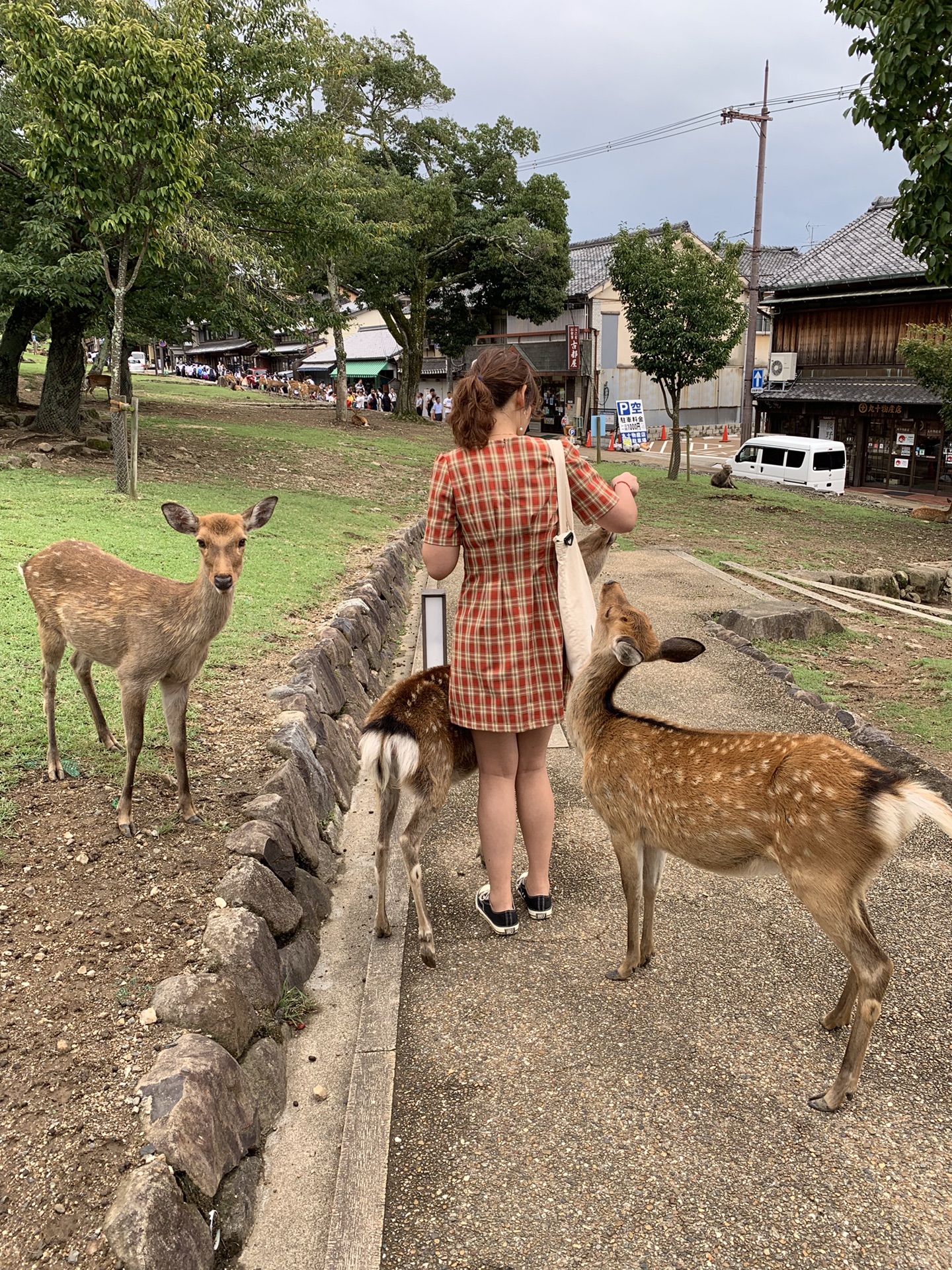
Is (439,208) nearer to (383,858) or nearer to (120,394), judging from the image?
(120,394)

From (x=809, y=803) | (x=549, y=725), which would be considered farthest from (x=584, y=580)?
(x=809, y=803)

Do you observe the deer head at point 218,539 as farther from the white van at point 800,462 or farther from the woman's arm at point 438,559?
the white van at point 800,462

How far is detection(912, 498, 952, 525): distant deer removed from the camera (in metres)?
18.3

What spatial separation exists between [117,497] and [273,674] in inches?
218

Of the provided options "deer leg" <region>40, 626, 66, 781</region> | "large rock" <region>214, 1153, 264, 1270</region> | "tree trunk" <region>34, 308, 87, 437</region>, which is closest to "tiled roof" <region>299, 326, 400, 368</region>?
"tree trunk" <region>34, 308, 87, 437</region>

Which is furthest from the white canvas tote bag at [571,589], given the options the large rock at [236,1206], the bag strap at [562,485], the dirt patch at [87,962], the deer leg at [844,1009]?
the large rock at [236,1206]

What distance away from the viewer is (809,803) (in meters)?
2.68

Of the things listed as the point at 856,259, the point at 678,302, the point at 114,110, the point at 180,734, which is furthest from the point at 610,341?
the point at 180,734

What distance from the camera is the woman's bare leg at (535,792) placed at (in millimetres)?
3496

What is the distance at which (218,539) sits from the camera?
3.64m

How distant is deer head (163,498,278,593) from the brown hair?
3.04 feet

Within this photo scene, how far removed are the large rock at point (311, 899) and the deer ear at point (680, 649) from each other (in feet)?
5.47

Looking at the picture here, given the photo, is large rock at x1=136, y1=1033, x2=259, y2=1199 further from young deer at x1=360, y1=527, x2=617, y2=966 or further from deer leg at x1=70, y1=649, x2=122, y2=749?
deer leg at x1=70, y1=649, x2=122, y2=749

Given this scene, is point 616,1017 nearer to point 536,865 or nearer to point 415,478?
point 536,865
